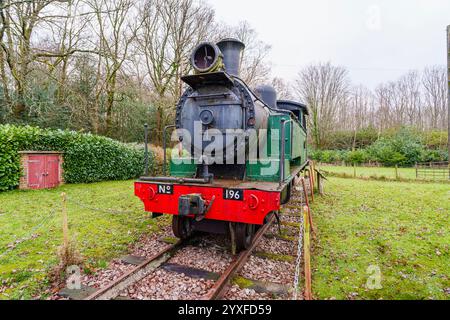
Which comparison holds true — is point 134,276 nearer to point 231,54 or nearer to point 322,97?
point 231,54

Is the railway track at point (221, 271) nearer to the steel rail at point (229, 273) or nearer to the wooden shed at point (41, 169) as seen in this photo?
the steel rail at point (229, 273)

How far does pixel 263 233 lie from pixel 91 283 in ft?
10.0

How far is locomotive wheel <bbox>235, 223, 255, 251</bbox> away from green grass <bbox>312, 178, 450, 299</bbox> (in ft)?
3.54

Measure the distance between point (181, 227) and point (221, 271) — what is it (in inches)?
47.5

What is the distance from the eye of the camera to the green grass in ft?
11.3

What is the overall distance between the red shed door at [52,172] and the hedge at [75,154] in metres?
0.39

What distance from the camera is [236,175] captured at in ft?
14.7

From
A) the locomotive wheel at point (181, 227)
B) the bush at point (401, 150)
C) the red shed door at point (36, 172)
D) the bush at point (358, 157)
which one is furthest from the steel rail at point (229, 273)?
the bush at point (358, 157)

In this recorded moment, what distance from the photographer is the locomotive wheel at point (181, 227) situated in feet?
14.9

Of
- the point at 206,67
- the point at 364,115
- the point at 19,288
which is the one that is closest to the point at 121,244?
the point at 19,288

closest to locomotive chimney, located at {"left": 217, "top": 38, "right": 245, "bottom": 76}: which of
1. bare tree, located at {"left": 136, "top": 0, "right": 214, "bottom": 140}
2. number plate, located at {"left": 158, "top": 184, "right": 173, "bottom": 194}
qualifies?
number plate, located at {"left": 158, "top": 184, "right": 173, "bottom": 194}

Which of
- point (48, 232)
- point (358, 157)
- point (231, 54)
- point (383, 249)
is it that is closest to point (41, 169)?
point (48, 232)

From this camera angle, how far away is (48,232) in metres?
5.19

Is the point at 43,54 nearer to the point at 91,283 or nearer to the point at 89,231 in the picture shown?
the point at 89,231
